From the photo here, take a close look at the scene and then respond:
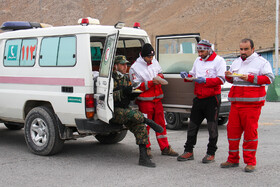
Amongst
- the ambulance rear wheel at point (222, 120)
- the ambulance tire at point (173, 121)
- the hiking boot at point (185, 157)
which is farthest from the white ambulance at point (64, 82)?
the ambulance rear wheel at point (222, 120)

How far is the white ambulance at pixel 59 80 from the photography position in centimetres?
697

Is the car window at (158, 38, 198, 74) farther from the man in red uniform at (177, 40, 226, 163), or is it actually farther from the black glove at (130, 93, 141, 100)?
the black glove at (130, 93, 141, 100)

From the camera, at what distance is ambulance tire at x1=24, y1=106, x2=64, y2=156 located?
A: 748 centimetres

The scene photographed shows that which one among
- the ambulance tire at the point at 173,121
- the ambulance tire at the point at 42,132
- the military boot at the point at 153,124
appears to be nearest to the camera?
the military boot at the point at 153,124

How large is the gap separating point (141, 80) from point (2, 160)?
2.67 meters

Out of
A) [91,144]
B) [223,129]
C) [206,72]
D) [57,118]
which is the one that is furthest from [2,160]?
[223,129]

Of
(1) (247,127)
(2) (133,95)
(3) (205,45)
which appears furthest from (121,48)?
(1) (247,127)

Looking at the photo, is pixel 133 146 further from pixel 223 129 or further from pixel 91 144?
pixel 223 129

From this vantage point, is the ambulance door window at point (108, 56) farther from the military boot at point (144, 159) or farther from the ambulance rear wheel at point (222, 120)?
the ambulance rear wheel at point (222, 120)

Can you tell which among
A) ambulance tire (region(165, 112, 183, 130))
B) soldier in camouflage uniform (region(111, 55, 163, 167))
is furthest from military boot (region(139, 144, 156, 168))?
ambulance tire (region(165, 112, 183, 130))

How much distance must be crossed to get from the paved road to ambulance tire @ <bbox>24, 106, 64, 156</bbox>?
0.52 feet

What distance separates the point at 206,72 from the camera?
279 inches

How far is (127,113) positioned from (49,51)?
1768 millimetres

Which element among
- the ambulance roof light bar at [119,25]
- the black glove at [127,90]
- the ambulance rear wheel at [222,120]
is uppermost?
the ambulance roof light bar at [119,25]
